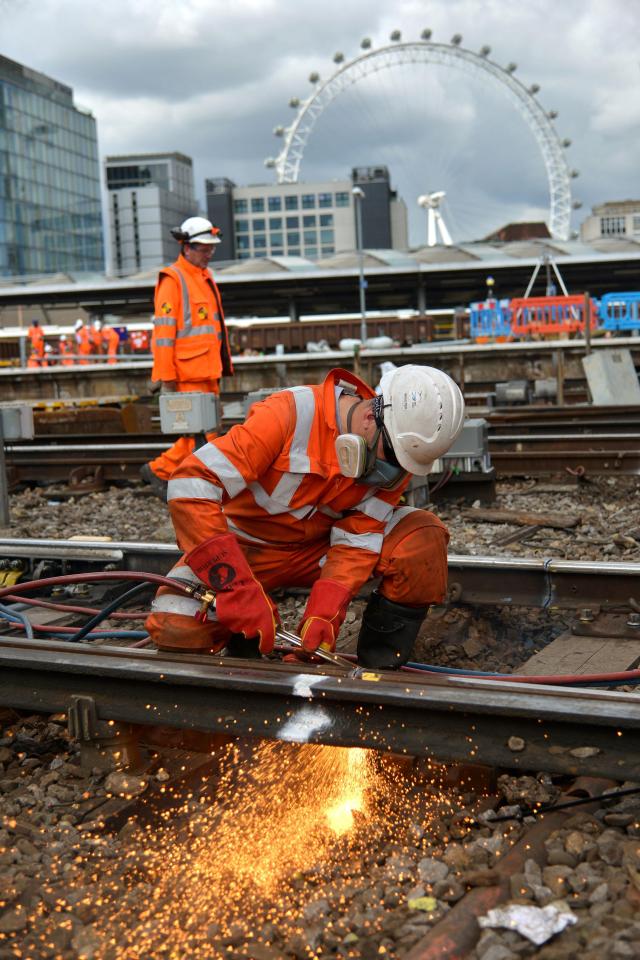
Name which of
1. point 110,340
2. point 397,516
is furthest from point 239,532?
point 110,340

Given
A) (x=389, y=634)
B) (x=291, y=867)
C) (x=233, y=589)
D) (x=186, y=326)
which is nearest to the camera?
(x=291, y=867)

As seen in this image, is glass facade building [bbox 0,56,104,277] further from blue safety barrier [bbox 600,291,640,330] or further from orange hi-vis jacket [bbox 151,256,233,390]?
orange hi-vis jacket [bbox 151,256,233,390]

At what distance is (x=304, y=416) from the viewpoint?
3312mm

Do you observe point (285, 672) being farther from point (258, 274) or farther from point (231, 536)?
point (258, 274)

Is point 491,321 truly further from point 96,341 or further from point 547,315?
point 96,341

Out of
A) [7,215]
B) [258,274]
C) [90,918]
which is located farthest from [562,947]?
[7,215]

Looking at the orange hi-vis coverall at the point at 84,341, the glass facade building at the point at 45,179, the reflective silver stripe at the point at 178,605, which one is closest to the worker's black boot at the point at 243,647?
the reflective silver stripe at the point at 178,605

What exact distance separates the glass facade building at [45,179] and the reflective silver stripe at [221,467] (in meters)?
89.0

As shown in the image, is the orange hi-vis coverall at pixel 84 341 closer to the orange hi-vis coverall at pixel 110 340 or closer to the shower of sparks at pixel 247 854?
the orange hi-vis coverall at pixel 110 340

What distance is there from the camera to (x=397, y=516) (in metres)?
3.63

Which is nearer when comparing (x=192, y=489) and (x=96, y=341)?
(x=192, y=489)

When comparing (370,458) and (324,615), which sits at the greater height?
(370,458)

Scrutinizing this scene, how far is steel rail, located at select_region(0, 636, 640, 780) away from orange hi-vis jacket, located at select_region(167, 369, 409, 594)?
492 millimetres

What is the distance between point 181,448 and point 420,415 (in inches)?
167
